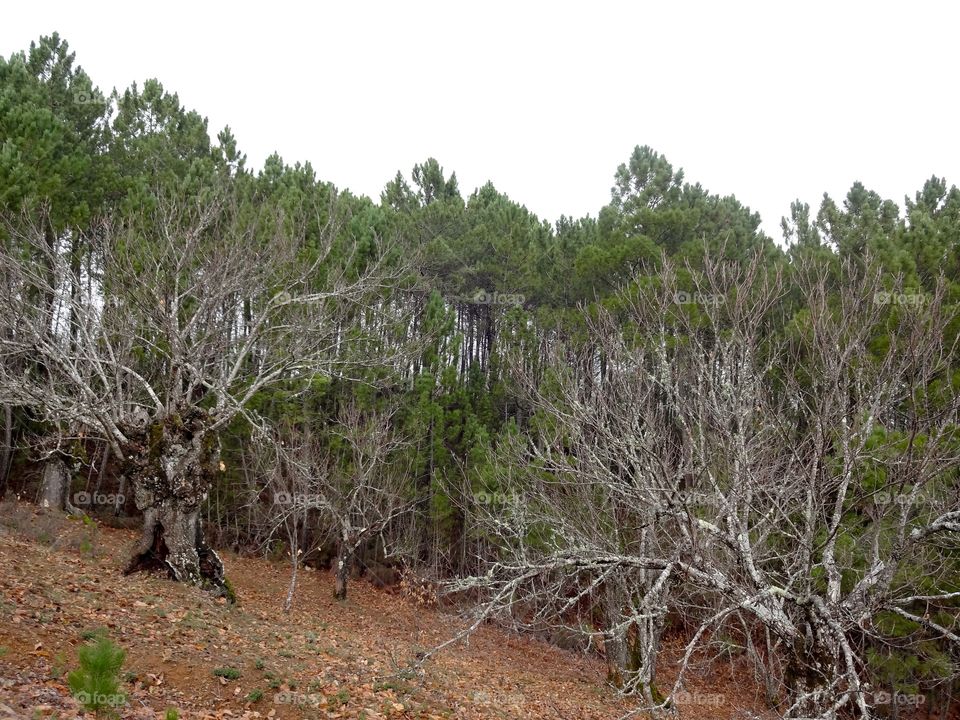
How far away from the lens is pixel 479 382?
A: 20.1 metres

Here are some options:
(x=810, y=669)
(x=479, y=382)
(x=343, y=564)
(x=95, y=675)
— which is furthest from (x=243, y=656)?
(x=479, y=382)

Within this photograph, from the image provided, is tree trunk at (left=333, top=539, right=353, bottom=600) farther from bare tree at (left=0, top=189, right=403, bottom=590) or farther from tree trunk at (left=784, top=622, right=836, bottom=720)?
tree trunk at (left=784, top=622, right=836, bottom=720)

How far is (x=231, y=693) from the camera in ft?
22.1

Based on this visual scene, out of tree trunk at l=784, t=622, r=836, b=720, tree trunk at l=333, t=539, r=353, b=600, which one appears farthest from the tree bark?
tree trunk at l=784, t=622, r=836, b=720

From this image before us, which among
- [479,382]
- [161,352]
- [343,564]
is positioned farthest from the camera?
[479,382]

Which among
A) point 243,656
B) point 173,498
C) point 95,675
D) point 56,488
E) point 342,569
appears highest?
point 173,498

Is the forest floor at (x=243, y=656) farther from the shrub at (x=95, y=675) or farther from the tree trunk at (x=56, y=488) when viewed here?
the tree trunk at (x=56, y=488)

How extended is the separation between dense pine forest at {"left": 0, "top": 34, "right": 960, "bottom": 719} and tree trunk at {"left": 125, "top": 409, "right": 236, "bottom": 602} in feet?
0.16

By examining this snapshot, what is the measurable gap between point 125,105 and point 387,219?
26.3 feet

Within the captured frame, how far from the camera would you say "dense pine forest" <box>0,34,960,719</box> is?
678 centimetres

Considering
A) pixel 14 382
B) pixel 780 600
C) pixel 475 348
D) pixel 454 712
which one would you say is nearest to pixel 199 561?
pixel 14 382

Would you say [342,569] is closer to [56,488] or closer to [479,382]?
[479,382]

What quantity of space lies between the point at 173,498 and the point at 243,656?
3.81m

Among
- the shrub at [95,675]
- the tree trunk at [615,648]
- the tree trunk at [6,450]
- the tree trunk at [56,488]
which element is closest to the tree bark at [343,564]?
the tree trunk at [615,648]
